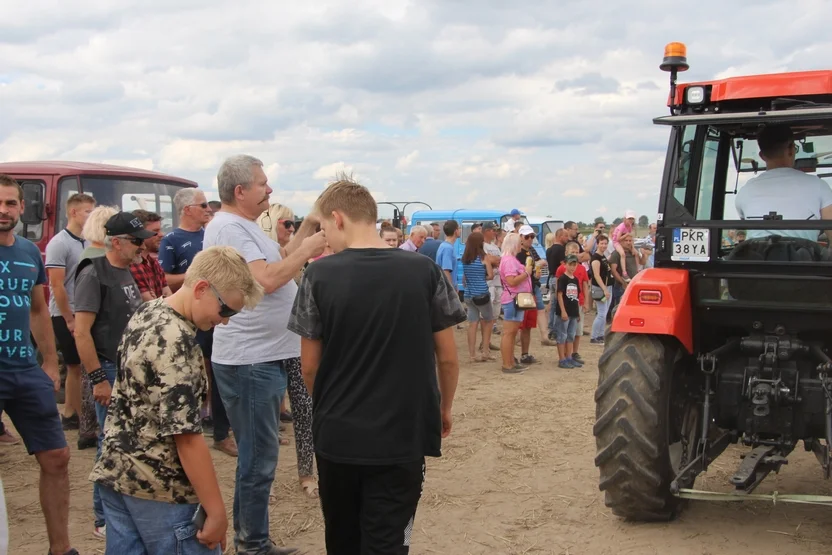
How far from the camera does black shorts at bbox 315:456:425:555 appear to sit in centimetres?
283

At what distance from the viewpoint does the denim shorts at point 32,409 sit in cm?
380

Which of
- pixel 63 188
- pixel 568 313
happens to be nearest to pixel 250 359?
pixel 63 188

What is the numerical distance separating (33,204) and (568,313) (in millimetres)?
6251

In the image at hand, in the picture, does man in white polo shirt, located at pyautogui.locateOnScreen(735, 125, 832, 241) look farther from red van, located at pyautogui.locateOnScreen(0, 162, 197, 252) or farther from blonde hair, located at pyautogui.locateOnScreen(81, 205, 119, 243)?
red van, located at pyautogui.locateOnScreen(0, 162, 197, 252)

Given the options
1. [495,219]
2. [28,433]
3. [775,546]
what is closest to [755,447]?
[775,546]

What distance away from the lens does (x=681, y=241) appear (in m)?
4.50

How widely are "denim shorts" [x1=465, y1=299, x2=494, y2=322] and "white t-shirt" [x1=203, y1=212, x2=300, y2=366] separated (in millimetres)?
6433

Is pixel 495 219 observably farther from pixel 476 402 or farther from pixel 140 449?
pixel 140 449

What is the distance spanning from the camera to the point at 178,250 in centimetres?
642

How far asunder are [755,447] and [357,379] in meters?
2.81

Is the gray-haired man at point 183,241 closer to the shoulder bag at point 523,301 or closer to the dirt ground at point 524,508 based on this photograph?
the dirt ground at point 524,508

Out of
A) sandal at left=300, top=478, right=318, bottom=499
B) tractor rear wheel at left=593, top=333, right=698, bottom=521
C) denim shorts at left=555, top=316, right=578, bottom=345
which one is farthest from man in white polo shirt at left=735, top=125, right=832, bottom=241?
denim shorts at left=555, top=316, right=578, bottom=345

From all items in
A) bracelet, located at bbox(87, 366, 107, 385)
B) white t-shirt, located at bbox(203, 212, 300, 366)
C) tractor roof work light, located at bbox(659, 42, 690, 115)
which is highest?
tractor roof work light, located at bbox(659, 42, 690, 115)

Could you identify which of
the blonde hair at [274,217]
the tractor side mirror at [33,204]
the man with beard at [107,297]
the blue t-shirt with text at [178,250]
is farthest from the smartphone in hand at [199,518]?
the tractor side mirror at [33,204]
